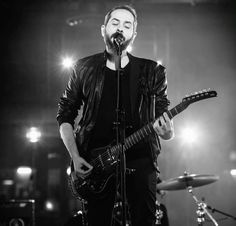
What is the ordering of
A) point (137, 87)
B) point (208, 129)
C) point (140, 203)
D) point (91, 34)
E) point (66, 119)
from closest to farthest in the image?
point (140, 203)
point (137, 87)
point (66, 119)
point (208, 129)
point (91, 34)

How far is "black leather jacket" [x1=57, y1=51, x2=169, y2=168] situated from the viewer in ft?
9.02

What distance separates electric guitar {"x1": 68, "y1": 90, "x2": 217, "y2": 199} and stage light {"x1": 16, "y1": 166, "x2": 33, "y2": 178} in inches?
232

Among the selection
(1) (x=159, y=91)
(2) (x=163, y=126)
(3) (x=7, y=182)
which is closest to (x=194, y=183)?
(1) (x=159, y=91)

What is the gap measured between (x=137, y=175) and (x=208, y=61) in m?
5.97

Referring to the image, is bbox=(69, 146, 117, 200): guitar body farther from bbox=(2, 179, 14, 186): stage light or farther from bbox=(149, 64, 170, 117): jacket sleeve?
bbox=(2, 179, 14, 186): stage light

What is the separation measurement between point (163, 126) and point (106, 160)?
48 cm

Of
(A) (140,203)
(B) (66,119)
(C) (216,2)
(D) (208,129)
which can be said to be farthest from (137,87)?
(C) (216,2)

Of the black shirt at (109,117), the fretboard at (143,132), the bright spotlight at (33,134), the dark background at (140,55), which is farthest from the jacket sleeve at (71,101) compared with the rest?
the bright spotlight at (33,134)

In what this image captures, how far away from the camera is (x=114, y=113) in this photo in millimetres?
2799

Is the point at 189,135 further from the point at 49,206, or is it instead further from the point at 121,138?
the point at 121,138

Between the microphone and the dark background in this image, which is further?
the dark background

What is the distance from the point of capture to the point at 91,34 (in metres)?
8.32

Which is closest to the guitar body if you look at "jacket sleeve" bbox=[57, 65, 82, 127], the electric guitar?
the electric guitar

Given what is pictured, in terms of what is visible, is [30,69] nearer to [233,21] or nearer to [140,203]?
[233,21]
